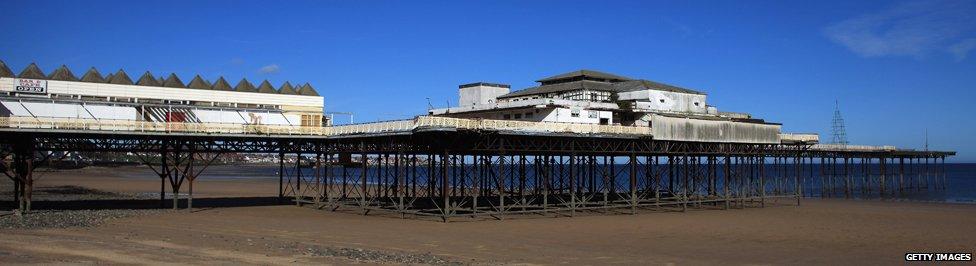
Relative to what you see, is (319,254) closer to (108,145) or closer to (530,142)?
(530,142)

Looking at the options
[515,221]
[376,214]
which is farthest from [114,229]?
[515,221]

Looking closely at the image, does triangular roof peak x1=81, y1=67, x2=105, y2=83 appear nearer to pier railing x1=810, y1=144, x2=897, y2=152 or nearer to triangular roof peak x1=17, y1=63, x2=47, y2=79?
triangular roof peak x1=17, y1=63, x2=47, y2=79

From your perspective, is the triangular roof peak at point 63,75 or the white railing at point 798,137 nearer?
the triangular roof peak at point 63,75

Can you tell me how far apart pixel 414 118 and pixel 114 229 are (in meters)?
13.4

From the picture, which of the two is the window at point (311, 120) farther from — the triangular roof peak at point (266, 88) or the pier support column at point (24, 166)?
the pier support column at point (24, 166)

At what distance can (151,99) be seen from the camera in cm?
4419

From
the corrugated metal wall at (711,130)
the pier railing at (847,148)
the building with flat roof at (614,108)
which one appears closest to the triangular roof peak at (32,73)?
the building with flat roof at (614,108)

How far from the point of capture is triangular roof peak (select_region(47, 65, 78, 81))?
4225 centimetres

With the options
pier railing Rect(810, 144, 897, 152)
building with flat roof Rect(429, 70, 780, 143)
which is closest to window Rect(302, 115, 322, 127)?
building with flat roof Rect(429, 70, 780, 143)

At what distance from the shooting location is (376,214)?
43875mm

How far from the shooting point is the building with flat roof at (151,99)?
41125 mm

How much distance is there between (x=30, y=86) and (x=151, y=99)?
Result: 5763 mm

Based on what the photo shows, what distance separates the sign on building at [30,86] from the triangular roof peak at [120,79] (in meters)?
3.33

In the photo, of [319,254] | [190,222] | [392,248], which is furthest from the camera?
[190,222]
